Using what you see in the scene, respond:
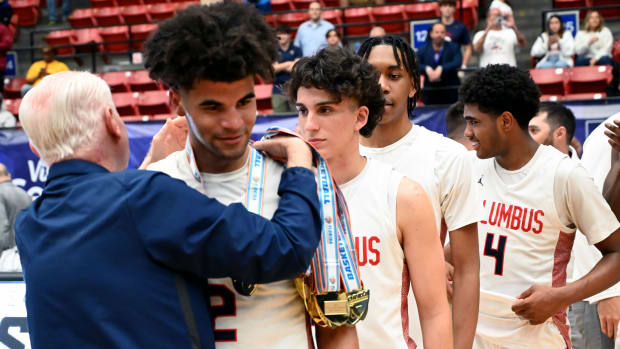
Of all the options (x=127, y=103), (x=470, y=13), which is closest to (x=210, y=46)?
(x=127, y=103)

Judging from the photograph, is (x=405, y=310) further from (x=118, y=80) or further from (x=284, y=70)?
(x=118, y=80)

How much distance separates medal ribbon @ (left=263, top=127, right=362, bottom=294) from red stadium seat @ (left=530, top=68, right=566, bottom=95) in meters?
9.36

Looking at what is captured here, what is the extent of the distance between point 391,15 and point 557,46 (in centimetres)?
419

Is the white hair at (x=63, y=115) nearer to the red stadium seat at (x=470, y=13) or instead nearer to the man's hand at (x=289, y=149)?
the man's hand at (x=289, y=149)

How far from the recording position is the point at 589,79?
1073 cm

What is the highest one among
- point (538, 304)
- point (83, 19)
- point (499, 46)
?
point (83, 19)

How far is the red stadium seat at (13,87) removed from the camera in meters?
14.6

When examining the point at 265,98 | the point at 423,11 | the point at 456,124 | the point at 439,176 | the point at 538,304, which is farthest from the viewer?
the point at 423,11

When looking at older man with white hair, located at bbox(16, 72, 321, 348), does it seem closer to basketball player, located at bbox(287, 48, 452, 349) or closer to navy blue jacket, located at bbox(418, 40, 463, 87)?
basketball player, located at bbox(287, 48, 452, 349)

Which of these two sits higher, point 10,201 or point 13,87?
point 13,87

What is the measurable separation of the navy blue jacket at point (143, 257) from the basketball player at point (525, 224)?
7.11 ft

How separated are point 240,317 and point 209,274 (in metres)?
0.28

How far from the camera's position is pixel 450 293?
12.6 ft

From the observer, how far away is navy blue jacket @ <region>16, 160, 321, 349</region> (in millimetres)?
1688
